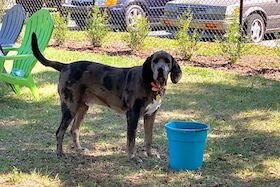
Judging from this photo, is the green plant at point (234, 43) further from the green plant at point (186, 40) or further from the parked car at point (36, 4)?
the parked car at point (36, 4)

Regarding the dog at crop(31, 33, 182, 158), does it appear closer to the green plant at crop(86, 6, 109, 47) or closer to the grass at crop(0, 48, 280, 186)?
the grass at crop(0, 48, 280, 186)

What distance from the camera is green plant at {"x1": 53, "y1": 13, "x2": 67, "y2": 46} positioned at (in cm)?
1214

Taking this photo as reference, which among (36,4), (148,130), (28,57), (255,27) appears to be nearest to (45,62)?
(148,130)

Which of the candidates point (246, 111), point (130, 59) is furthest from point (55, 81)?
point (246, 111)

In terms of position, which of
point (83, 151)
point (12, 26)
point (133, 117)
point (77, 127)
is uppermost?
point (12, 26)

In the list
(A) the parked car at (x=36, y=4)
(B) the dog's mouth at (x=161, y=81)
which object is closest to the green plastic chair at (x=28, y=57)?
(B) the dog's mouth at (x=161, y=81)

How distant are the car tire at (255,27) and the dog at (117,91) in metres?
6.71

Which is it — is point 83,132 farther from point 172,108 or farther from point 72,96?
point 172,108

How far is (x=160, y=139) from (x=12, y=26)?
424 centimetres

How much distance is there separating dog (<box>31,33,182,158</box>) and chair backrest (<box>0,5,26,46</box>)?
147 inches

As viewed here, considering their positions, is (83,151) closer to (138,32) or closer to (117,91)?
(117,91)

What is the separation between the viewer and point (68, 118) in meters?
5.52

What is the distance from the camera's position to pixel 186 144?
4.94 meters

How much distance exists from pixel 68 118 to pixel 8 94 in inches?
116
